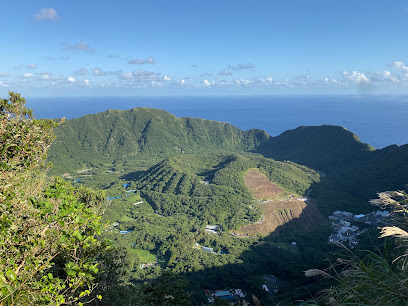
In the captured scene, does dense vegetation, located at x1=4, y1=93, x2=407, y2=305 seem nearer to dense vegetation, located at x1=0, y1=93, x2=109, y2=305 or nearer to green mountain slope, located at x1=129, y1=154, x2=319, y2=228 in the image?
dense vegetation, located at x1=0, y1=93, x2=109, y2=305

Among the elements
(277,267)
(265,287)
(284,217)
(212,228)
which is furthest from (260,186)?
(265,287)

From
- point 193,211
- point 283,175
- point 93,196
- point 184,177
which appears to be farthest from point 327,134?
point 93,196

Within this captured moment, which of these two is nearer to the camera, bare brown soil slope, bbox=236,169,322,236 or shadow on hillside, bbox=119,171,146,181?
bare brown soil slope, bbox=236,169,322,236

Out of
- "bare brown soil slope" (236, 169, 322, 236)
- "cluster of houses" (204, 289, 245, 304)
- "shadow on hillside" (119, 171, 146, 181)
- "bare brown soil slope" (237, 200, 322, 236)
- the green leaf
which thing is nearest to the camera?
the green leaf

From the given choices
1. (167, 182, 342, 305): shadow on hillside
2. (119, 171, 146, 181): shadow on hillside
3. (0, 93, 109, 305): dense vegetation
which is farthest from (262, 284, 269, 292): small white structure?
(119, 171, 146, 181): shadow on hillside

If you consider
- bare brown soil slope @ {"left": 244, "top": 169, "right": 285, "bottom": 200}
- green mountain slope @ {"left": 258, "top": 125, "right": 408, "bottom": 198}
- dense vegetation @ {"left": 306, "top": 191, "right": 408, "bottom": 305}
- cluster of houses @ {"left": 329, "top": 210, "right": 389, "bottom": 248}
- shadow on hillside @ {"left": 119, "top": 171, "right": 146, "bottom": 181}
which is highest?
dense vegetation @ {"left": 306, "top": 191, "right": 408, "bottom": 305}

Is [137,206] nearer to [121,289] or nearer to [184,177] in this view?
[184,177]

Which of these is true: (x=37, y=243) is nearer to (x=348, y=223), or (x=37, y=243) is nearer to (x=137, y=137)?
(x=348, y=223)
